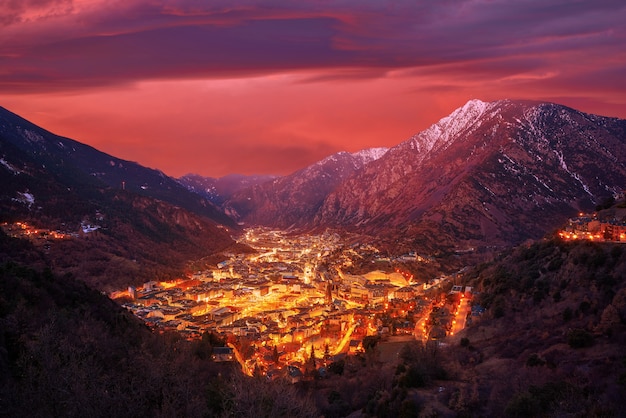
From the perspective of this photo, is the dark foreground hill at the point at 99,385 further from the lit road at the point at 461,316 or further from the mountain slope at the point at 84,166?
the mountain slope at the point at 84,166

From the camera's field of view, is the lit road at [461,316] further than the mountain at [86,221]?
No

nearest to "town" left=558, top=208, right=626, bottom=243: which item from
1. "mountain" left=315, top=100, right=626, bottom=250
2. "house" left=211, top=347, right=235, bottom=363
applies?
"house" left=211, top=347, right=235, bottom=363

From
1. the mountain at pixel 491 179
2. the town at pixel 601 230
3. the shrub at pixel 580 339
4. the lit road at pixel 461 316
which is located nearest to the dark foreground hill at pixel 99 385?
the shrub at pixel 580 339

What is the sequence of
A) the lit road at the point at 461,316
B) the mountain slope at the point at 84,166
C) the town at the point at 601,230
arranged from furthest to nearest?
1. the mountain slope at the point at 84,166
2. the lit road at the point at 461,316
3. the town at the point at 601,230

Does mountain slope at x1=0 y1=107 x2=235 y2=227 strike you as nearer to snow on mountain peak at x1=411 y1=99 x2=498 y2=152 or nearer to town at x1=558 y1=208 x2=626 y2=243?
snow on mountain peak at x1=411 y1=99 x2=498 y2=152

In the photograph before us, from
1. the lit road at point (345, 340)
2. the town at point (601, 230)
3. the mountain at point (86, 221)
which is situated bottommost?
the lit road at point (345, 340)
